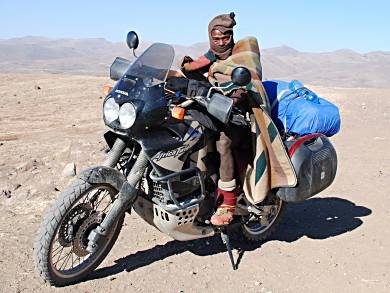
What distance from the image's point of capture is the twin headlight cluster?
3.59 m

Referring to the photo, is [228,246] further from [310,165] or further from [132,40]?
[132,40]

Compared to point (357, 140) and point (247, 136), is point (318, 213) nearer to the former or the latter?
point (247, 136)

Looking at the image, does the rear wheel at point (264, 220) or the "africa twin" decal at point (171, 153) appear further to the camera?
the rear wheel at point (264, 220)

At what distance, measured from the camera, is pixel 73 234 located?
3.90 meters

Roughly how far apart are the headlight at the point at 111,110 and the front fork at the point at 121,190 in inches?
10.3

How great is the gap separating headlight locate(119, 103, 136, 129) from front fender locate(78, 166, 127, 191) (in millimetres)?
400

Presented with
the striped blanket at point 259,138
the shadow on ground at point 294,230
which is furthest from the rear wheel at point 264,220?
the striped blanket at point 259,138

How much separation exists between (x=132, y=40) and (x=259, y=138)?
4.40 feet

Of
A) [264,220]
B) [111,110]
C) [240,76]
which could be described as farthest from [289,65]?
[111,110]

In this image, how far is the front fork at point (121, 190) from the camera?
385cm

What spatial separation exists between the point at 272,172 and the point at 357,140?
5.96m

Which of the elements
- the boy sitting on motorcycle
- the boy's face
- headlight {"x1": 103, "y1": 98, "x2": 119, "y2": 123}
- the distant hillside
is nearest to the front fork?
headlight {"x1": 103, "y1": 98, "x2": 119, "y2": 123}

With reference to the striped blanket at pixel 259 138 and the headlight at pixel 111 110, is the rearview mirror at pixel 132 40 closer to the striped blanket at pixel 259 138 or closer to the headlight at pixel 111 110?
the striped blanket at pixel 259 138

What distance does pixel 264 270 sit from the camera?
455 cm
